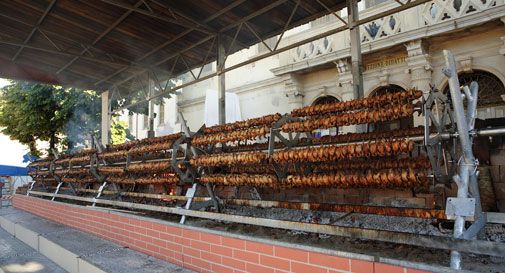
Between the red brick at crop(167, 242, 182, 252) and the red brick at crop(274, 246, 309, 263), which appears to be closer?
the red brick at crop(274, 246, 309, 263)

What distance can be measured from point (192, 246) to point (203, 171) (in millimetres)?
949

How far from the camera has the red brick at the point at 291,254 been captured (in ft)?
8.20

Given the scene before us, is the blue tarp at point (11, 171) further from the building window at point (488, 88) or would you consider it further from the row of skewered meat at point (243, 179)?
the building window at point (488, 88)

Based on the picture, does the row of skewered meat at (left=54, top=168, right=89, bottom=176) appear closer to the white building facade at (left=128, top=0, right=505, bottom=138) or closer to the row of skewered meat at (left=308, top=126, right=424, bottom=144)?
the row of skewered meat at (left=308, top=126, right=424, bottom=144)

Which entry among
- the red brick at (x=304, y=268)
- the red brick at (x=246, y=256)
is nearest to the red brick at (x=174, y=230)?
the red brick at (x=246, y=256)

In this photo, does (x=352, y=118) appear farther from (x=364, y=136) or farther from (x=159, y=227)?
(x=159, y=227)

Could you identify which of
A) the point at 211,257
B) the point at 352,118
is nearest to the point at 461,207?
the point at 352,118

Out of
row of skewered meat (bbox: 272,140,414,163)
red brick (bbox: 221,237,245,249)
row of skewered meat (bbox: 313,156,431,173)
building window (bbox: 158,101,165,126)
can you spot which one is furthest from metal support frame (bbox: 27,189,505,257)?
building window (bbox: 158,101,165,126)

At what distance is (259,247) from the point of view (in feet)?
9.22

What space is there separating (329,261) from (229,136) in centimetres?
172

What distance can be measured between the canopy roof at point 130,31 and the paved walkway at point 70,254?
4.21m

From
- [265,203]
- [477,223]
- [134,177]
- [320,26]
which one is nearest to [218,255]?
[265,203]

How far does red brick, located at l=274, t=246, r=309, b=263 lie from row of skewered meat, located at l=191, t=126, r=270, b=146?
111cm

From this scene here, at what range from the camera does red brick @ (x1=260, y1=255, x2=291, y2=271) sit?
261 cm
